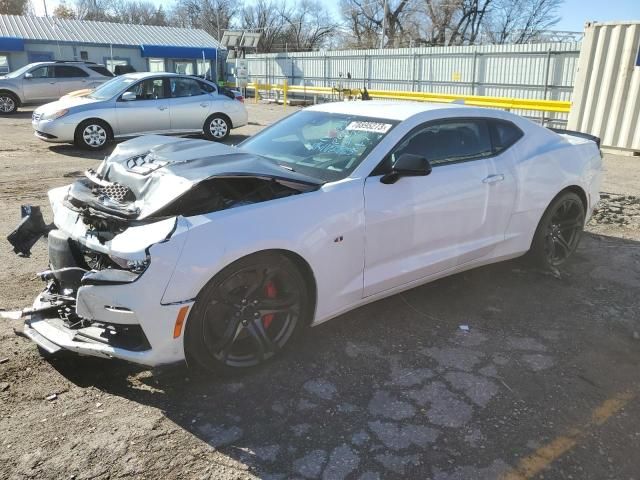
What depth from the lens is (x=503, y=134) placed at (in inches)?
179

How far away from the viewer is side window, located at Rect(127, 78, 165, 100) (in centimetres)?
1153

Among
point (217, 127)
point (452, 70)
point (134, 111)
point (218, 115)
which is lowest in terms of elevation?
point (217, 127)

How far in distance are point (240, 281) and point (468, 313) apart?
1.98 m

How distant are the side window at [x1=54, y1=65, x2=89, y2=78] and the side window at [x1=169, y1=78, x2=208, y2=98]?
9.22 metres

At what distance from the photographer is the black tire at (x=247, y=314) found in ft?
9.73

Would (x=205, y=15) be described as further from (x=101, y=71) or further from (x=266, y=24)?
(x=101, y=71)

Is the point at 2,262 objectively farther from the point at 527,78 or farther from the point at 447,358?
the point at 527,78

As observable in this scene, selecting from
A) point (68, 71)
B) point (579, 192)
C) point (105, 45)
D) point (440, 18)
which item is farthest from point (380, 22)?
point (579, 192)

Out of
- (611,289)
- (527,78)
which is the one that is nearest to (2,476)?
(611,289)

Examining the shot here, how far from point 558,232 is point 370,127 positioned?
2.24 meters

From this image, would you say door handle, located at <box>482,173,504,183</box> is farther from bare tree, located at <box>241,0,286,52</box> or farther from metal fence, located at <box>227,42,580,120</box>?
bare tree, located at <box>241,0,286,52</box>

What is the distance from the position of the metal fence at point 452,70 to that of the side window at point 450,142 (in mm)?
14589

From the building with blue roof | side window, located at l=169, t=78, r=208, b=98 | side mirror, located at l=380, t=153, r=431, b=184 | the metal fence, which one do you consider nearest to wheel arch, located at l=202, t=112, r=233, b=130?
side window, located at l=169, t=78, r=208, b=98

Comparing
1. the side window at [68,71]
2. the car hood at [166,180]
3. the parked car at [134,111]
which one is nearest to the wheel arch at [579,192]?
the car hood at [166,180]
